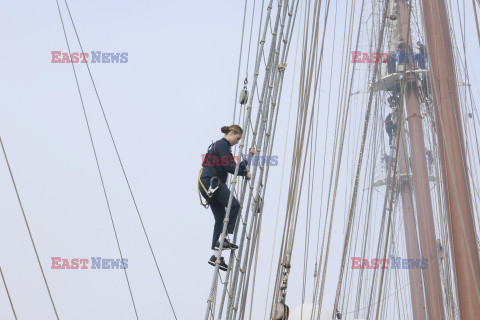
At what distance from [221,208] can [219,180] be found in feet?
1.09

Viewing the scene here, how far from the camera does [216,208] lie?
604 cm

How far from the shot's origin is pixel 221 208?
602cm

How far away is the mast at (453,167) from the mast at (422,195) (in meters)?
0.62

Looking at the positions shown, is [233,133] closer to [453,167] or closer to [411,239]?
[453,167]

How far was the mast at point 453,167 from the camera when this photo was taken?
6.47 metres

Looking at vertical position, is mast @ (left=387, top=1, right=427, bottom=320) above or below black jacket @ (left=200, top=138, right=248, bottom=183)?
below

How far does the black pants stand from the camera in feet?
19.3

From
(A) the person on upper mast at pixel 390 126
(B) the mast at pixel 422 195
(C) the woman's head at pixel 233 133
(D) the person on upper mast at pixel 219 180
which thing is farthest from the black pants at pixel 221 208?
(A) the person on upper mast at pixel 390 126

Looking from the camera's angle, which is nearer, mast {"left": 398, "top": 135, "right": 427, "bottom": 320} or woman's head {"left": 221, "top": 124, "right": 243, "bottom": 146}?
woman's head {"left": 221, "top": 124, "right": 243, "bottom": 146}

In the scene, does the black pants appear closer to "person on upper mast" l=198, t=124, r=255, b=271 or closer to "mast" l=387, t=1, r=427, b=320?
"person on upper mast" l=198, t=124, r=255, b=271

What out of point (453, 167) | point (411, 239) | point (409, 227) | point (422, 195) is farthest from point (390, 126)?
point (453, 167)

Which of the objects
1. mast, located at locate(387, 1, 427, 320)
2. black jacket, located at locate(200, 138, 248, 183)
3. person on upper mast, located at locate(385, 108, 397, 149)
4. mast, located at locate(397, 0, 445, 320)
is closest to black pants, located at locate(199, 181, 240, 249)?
black jacket, located at locate(200, 138, 248, 183)

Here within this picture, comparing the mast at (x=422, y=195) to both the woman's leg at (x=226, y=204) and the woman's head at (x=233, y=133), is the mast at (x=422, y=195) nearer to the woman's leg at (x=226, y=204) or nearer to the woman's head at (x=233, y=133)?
the woman's head at (x=233, y=133)

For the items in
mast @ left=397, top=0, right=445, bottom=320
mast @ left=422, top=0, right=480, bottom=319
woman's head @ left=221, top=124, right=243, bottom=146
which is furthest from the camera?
mast @ left=397, top=0, right=445, bottom=320
